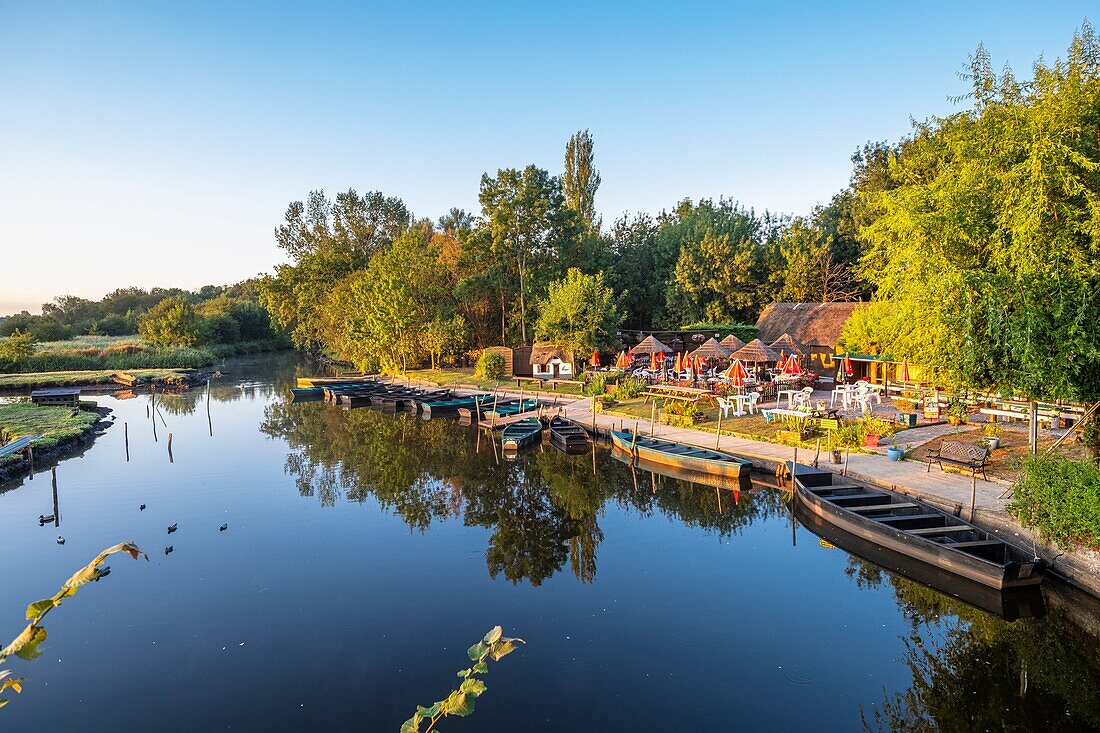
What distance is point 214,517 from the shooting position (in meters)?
19.4

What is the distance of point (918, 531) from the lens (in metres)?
14.1

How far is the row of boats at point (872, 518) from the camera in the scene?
42.5 ft

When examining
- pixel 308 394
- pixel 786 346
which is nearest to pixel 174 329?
pixel 308 394

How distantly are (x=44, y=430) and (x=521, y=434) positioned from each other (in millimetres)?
23285

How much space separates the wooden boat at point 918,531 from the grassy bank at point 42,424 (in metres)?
28.8

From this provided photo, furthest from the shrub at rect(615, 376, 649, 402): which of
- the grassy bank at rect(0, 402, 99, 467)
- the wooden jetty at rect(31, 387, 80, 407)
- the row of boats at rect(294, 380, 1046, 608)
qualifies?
the wooden jetty at rect(31, 387, 80, 407)

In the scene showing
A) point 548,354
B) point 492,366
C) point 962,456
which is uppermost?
point 548,354

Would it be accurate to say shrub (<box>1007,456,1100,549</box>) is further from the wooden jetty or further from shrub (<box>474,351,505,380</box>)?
the wooden jetty

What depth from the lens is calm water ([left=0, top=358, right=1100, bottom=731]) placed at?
979cm

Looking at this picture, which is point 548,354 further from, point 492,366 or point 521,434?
point 521,434

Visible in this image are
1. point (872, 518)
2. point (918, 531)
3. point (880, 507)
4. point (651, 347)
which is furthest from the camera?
point (651, 347)

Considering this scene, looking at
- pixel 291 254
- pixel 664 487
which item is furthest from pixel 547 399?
pixel 291 254

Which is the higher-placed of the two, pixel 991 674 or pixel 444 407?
pixel 444 407

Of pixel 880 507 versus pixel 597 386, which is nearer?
pixel 880 507
